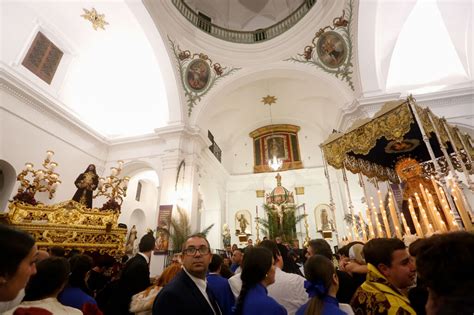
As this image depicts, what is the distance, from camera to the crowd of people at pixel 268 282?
0.95 metres

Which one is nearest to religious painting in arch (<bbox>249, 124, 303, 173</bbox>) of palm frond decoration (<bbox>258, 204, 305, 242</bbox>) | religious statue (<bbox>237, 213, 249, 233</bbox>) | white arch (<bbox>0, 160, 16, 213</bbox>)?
religious statue (<bbox>237, 213, 249, 233</bbox>)

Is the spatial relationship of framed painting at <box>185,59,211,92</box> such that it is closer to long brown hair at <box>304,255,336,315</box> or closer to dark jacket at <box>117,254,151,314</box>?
dark jacket at <box>117,254,151,314</box>

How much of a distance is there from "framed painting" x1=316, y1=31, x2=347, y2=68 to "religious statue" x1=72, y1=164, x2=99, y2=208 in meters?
9.38

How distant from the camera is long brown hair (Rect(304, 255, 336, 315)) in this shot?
1.46m

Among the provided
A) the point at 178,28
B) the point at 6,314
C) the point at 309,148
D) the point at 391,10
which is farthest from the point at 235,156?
the point at 6,314

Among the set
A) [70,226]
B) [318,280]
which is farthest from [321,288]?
[70,226]

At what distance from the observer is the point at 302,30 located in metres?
10.4

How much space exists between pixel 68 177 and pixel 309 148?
502 inches

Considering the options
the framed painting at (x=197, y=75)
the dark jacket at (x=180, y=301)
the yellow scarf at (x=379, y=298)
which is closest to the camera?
the yellow scarf at (x=379, y=298)

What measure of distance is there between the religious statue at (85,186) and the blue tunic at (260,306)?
21.7 feet

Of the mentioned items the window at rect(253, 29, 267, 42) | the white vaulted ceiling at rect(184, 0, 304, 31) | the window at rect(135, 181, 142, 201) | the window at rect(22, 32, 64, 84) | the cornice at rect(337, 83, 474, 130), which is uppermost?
the white vaulted ceiling at rect(184, 0, 304, 31)

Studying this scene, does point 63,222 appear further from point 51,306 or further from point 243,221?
point 243,221

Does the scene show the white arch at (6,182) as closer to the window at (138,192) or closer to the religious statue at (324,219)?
the window at (138,192)

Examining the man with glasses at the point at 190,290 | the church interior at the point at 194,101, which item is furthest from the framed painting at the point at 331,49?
the man with glasses at the point at 190,290
